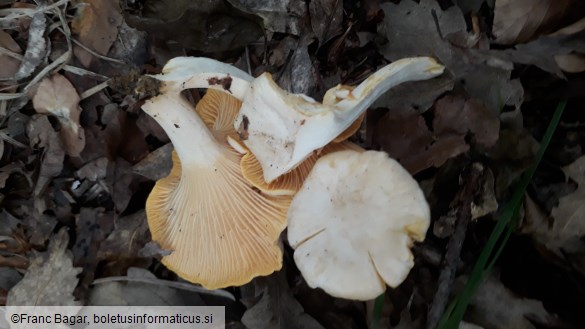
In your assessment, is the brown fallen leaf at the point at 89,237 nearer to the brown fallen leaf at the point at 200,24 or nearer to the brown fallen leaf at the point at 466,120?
the brown fallen leaf at the point at 200,24

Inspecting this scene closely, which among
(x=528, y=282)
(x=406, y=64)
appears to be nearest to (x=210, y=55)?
(x=406, y=64)

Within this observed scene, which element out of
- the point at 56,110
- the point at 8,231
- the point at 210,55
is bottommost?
the point at 8,231

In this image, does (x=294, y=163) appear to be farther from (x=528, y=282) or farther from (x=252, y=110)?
(x=528, y=282)

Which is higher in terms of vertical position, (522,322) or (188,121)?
(188,121)

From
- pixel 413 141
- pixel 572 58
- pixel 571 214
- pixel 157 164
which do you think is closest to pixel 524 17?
Result: pixel 572 58

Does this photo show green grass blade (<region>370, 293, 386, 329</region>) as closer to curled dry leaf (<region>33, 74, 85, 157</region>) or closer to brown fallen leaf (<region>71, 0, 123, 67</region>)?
curled dry leaf (<region>33, 74, 85, 157</region>)

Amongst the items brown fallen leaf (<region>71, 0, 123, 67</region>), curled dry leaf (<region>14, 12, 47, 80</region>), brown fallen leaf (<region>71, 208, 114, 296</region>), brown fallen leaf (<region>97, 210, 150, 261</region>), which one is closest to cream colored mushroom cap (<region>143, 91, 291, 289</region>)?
brown fallen leaf (<region>97, 210, 150, 261</region>)
